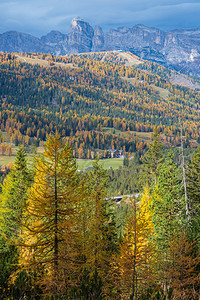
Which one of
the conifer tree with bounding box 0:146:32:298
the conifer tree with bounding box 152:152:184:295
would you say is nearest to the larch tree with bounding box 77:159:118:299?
the conifer tree with bounding box 152:152:184:295

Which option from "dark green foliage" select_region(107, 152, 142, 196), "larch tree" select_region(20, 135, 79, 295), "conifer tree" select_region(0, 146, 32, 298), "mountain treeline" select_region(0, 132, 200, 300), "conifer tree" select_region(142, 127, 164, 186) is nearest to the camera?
"mountain treeline" select_region(0, 132, 200, 300)

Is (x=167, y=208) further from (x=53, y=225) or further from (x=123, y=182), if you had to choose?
(x=123, y=182)

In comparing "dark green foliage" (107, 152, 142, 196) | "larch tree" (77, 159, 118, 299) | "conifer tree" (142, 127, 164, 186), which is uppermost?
"conifer tree" (142, 127, 164, 186)

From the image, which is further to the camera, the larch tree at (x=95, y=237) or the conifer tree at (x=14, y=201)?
the conifer tree at (x=14, y=201)

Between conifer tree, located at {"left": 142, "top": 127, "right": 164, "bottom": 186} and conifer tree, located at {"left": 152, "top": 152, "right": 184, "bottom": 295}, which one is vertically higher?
conifer tree, located at {"left": 142, "top": 127, "right": 164, "bottom": 186}

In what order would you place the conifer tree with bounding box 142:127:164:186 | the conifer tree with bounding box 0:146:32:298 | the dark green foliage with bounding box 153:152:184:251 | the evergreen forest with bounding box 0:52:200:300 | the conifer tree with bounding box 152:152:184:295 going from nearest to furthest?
the evergreen forest with bounding box 0:52:200:300
the conifer tree with bounding box 152:152:184:295
the dark green foliage with bounding box 153:152:184:251
the conifer tree with bounding box 0:146:32:298
the conifer tree with bounding box 142:127:164:186

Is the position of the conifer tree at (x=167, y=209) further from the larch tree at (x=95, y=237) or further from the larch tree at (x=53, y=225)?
the larch tree at (x=53, y=225)

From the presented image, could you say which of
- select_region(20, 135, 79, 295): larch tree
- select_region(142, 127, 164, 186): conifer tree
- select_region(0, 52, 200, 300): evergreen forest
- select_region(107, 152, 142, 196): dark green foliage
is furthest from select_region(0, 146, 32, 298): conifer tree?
select_region(107, 152, 142, 196): dark green foliage

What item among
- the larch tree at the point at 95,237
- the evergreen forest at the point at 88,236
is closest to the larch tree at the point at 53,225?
the evergreen forest at the point at 88,236

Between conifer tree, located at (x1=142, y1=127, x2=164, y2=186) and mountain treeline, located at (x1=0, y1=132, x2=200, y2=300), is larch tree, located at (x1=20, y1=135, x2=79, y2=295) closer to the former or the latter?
mountain treeline, located at (x1=0, y1=132, x2=200, y2=300)

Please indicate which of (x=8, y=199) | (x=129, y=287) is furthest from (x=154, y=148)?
(x=129, y=287)

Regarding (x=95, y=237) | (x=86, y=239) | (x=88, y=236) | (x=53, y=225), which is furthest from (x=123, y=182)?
(x=53, y=225)

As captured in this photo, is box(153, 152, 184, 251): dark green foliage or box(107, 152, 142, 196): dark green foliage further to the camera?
box(107, 152, 142, 196): dark green foliage

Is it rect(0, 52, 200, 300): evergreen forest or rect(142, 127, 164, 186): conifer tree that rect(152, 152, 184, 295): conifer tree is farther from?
rect(142, 127, 164, 186): conifer tree
